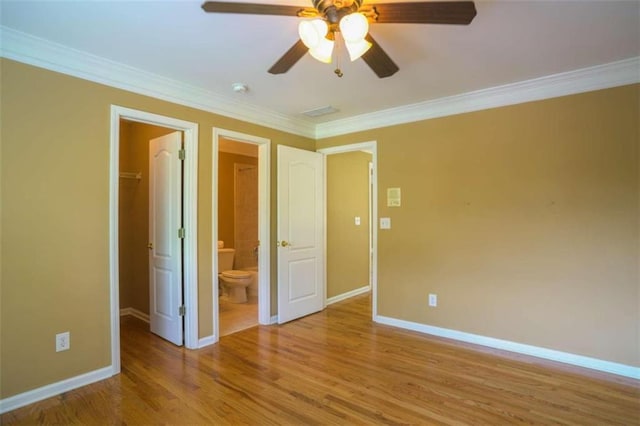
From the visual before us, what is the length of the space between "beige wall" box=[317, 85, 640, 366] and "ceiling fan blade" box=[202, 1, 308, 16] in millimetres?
2394

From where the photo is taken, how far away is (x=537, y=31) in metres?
2.17

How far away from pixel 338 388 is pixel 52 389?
2.03 meters

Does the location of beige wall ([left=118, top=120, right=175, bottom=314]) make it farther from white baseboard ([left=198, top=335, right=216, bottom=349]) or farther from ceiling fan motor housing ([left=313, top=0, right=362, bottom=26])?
ceiling fan motor housing ([left=313, top=0, right=362, bottom=26])

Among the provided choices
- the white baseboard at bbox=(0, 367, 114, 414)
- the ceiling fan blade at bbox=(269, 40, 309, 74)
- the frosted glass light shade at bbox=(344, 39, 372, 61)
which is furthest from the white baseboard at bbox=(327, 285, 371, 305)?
the frosted glass light shade at bbox=(344, 39, 372, 61)

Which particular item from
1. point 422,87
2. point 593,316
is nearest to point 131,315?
point 422,87

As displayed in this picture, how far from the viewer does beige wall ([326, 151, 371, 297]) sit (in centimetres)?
487

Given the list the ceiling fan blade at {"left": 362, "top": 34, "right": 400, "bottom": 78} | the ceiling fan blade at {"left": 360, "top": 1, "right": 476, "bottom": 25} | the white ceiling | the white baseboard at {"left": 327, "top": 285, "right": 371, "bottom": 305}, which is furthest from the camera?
the white baseboard at {"left": 327, "top": 285, "right": 371, "bottom": 305}

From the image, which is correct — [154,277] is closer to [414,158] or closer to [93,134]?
[93,134]

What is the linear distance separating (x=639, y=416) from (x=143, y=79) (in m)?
4.32

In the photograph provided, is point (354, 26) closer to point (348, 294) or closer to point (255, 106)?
point (255, 106)

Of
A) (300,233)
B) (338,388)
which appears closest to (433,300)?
(338,388)

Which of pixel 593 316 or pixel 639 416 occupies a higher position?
pixel 593 316

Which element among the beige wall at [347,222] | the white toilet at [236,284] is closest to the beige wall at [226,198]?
the white toilet at [236,284]

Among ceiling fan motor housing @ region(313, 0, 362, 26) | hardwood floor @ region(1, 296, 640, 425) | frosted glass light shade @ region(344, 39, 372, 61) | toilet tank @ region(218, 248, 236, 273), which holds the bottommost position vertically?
hardwood floor @ region(1, 296, 640, 425)
